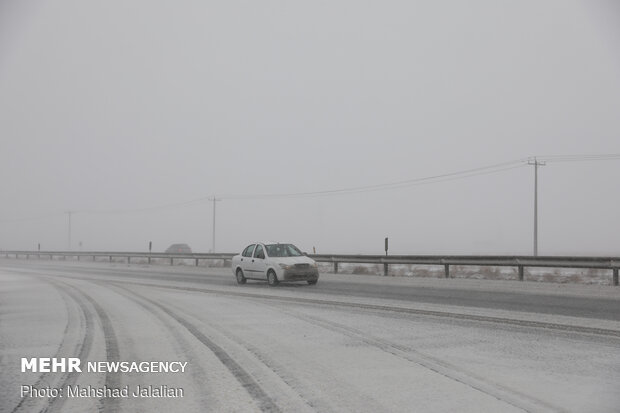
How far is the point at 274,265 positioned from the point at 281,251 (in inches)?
53.5

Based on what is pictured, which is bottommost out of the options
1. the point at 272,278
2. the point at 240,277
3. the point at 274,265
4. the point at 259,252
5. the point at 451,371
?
the point at 240,277

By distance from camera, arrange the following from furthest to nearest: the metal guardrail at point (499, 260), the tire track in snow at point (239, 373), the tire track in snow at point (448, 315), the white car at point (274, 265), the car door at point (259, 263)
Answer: the car door at point (259, 263), the white car at point (274, 265), the metal guardrail at point (499, 260), the tire track in snow at point (448, 315), the tire track in snow at point (239, 373)

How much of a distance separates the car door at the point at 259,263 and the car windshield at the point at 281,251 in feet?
0.92

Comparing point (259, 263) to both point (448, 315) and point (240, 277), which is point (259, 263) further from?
point (448, 315)

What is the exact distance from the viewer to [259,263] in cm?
1992

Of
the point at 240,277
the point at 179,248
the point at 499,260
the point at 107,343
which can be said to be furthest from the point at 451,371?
the point at 179,248

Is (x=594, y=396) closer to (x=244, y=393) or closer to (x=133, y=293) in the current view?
(x=244, y=393)

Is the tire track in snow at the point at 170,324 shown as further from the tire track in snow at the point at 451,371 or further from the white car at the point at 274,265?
the white car at the point at 274,265

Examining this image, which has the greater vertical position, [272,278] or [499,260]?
[499,260]

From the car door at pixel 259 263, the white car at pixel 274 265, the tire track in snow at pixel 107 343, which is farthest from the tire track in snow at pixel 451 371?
the car door at pixel 259 263

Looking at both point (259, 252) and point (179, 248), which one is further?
point (179, 248)

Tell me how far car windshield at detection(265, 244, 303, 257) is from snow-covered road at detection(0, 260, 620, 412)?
633 centimetres

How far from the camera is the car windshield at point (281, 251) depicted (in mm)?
20125

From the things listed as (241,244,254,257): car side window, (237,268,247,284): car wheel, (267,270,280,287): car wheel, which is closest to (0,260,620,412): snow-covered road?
(267,270,280,287): car wheel
